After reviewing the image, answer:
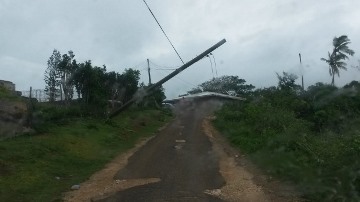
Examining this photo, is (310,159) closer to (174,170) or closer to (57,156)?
(174,170)

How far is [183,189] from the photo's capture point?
11.2m

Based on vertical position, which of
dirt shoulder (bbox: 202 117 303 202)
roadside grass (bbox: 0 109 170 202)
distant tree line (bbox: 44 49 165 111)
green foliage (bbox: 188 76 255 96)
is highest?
green foliage (bbox: 188 76 255 96)

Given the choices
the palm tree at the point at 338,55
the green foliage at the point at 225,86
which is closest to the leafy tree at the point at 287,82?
the palm tree at the point at 338,55

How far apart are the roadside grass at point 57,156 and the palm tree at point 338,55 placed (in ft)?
96.3

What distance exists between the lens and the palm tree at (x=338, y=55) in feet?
157

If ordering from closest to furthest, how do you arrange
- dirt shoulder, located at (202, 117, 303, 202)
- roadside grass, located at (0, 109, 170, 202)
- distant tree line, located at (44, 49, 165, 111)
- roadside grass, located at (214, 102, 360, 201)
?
roadside grass, located at (214, 102, 360, 201) → dirt shoulder, located at (202, 117, 303, 202) → roadside grass, located at (0, 109, 170, 202) → distant tree line, located at (44, 49, 165, 111)

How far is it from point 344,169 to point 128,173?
21.5ft

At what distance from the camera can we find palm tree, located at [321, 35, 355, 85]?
47.9m

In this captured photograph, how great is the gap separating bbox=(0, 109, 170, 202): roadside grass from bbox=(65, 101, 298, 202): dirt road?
739 mm

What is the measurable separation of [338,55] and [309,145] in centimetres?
3599

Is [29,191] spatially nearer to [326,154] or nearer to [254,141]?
[326,154]

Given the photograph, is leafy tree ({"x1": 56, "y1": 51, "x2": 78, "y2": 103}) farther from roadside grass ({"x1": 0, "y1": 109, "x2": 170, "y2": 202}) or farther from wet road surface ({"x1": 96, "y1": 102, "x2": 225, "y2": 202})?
wet road surface ({"x1": 96, "y1": 102, "x2": 225, "y2": 202})

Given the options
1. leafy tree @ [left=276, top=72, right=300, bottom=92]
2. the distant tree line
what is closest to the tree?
the distant tree line

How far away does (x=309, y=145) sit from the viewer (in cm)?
1566
